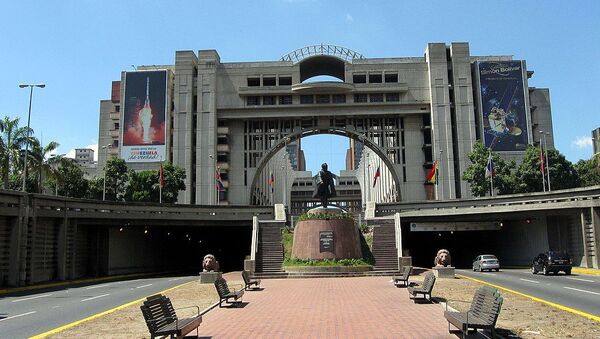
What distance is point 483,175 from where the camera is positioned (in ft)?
214

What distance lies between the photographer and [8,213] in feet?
97.6

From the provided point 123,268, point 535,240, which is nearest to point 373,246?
point 535,240

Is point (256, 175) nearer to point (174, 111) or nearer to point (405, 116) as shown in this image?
point (174, 111)

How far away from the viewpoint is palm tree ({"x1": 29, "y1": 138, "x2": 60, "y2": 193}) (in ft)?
159

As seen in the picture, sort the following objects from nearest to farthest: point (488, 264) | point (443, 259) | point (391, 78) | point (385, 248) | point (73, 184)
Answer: point (443, 259)
point (488, 264)
point (385, 248)
point (73, 184)
point (391, 78)

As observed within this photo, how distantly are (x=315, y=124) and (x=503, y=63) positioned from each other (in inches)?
1194

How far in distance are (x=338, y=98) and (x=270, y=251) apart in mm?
49403

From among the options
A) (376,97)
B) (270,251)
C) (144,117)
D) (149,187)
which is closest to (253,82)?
(144,117)

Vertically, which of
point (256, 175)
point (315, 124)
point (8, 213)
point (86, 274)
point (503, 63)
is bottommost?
point (86, 274)

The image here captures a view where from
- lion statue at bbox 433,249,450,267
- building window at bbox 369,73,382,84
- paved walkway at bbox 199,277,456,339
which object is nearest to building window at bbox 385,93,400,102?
building window at bbox 369,73,382,84

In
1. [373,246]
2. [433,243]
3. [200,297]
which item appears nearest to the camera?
[200,297]

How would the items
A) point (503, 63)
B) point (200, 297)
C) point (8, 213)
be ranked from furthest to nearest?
point (503, 63), point (8, 213), point (200, 297)

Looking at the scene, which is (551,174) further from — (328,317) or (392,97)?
(328,317)

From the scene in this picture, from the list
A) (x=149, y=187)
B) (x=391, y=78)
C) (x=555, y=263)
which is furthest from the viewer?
(x=391, y=78)
